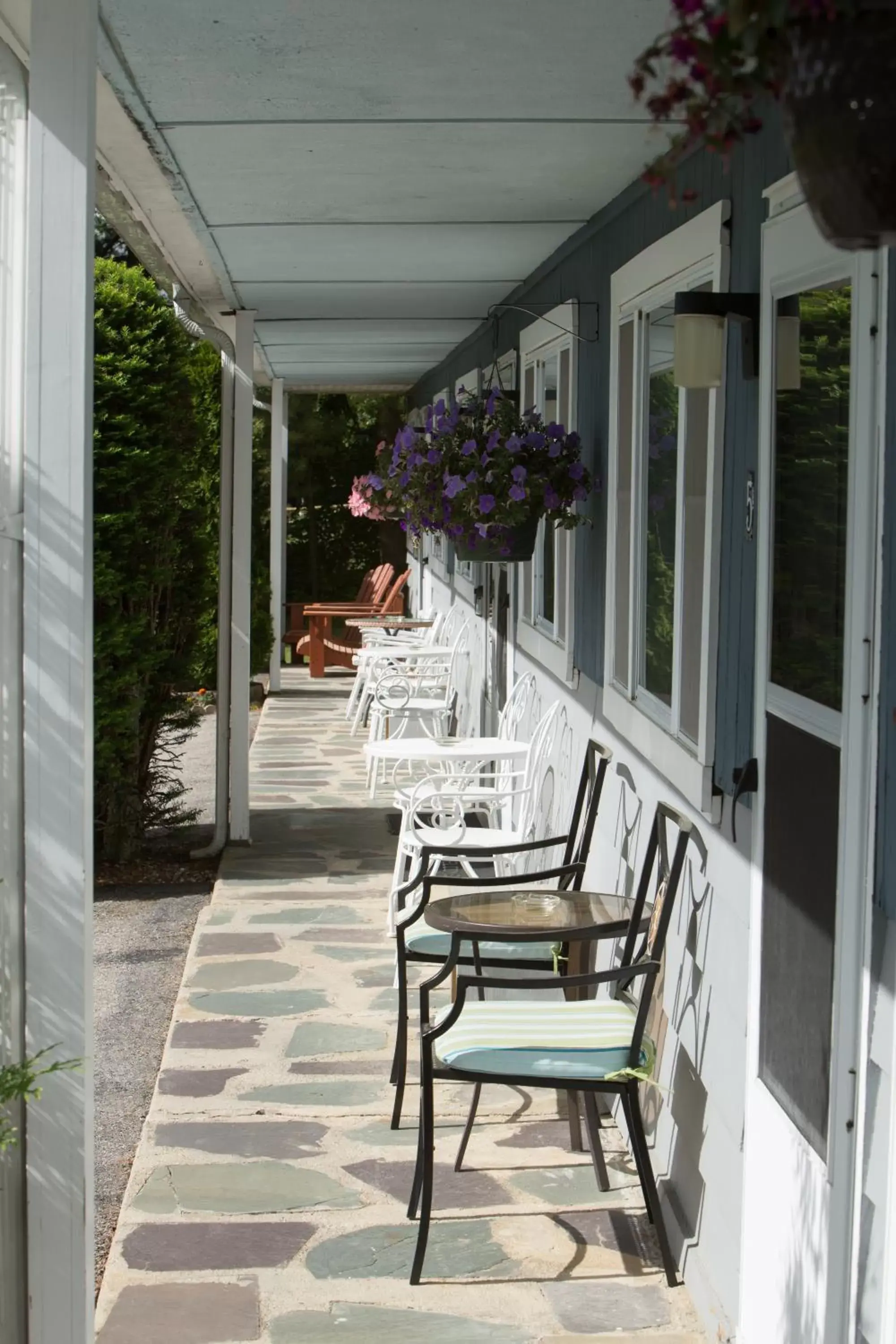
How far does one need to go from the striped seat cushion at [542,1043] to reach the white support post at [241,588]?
13.1ft

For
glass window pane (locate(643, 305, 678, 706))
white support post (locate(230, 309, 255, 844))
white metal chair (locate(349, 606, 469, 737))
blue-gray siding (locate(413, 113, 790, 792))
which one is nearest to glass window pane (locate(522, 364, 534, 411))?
blue-gray siding (locate(413, 113, 790, 792))

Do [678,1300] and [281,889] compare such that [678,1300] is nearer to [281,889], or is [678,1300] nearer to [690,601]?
[690,601]

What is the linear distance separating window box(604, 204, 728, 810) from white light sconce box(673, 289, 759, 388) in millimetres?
149

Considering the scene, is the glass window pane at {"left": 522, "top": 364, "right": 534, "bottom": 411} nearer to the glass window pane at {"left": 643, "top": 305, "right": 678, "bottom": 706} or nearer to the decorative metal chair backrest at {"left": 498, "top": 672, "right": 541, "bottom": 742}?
the decorative metal chair backrest at {"left": 498, "top": 672, "right": 541, "bottom": 742}

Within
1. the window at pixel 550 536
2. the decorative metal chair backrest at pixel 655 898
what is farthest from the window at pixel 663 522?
the window at pixel 550 536

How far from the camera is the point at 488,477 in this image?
5.28 m

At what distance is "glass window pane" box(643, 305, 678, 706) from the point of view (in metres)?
3.97

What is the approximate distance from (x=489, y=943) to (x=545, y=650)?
2073 mm

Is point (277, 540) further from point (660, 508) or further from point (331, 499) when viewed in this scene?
point (660, 508)

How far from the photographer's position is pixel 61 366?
2426mm

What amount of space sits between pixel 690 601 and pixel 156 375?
3624 millimetres

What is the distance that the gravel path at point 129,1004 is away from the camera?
3.96m

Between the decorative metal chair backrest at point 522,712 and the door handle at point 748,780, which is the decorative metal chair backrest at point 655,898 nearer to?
the door handle at point 748,780

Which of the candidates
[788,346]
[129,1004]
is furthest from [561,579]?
[788,346]
